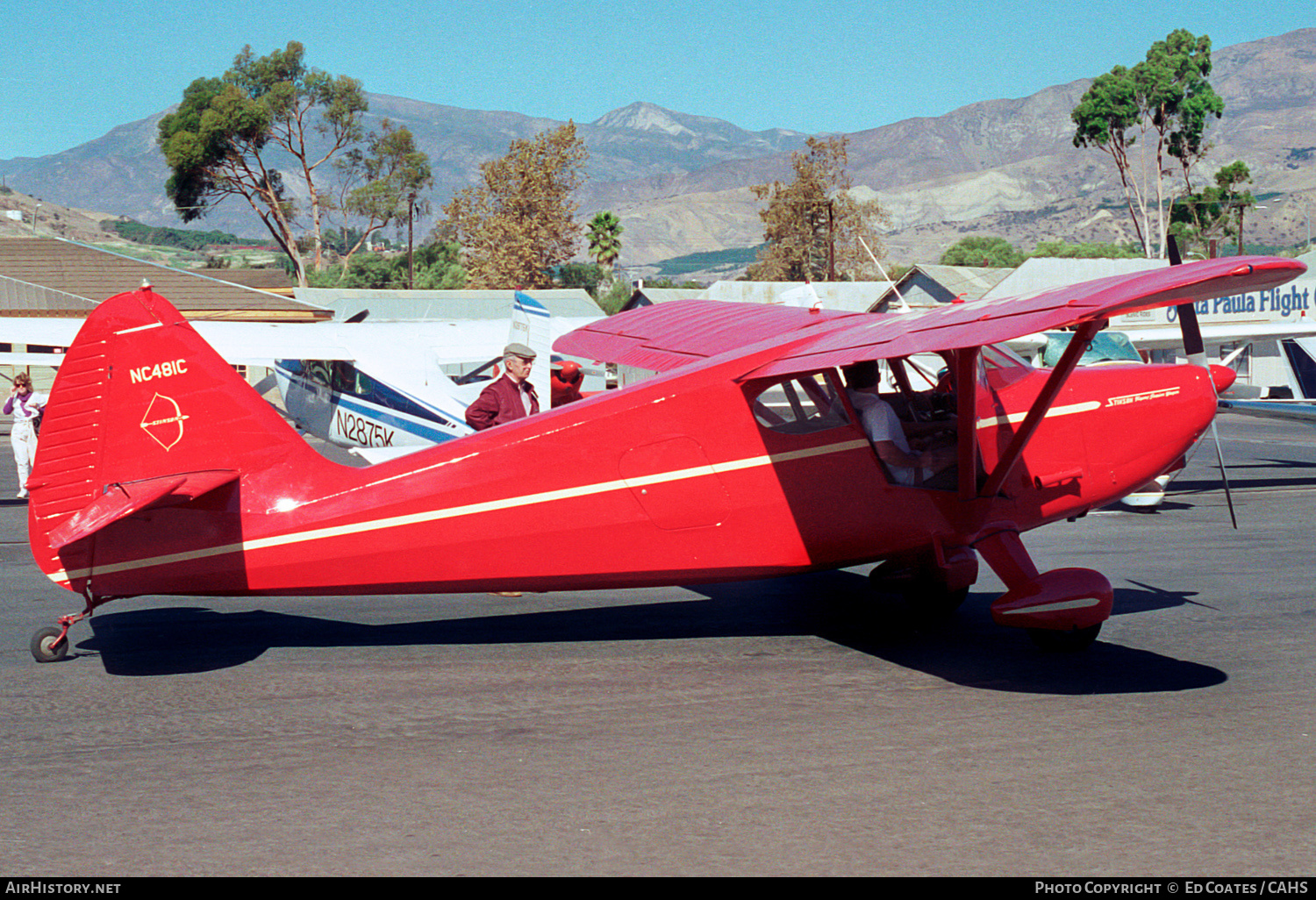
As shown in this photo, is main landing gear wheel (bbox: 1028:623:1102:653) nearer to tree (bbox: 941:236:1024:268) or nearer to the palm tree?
the palm tree

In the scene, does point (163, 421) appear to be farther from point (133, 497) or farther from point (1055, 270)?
point (1055, 270)

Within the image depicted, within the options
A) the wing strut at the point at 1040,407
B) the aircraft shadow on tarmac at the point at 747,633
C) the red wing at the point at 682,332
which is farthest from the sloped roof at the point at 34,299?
the wing strut at the point at 1040,407

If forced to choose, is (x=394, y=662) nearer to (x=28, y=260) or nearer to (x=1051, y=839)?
(x=1051, y=839)

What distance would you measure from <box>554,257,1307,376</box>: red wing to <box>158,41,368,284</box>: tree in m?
71.3

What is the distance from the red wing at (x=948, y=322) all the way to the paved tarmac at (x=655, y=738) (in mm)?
1932

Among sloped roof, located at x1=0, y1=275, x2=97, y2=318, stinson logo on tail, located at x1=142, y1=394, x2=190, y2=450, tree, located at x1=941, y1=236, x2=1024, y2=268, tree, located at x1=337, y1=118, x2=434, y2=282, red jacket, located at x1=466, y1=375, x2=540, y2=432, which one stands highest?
tree, located at x1=337, y1=118, x2=434, y2=282

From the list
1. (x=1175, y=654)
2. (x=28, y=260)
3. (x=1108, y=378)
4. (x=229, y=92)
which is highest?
(x=229, y=92)

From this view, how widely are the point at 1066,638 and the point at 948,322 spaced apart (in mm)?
2354

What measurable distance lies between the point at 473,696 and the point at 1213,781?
12.2 ft

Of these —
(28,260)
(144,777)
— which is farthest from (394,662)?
(28,260)

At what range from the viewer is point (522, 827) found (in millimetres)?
4414

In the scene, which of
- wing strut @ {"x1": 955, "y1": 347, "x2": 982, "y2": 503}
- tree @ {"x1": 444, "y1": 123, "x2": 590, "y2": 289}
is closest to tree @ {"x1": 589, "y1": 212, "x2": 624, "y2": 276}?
tree @ {"x1": 444, "y1": 123, "x2": 590, "y2": 289}

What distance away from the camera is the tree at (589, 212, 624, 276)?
76625 mm

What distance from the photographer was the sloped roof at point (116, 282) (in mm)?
39906
